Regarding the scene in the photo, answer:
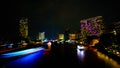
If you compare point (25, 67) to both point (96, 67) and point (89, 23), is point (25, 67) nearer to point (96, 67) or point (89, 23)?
point (96, 67)

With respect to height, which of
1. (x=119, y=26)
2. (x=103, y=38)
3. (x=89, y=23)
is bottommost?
(x=103, y=38)

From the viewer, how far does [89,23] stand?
147 m

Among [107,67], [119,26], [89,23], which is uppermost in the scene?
[89,23]

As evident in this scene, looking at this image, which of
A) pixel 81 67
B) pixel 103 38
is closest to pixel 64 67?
pixel 81 67

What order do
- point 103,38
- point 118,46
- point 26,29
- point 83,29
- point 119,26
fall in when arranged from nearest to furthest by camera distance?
point 118,46 → point 103,38 → point 119,26 → point 26,29 → point 83,29

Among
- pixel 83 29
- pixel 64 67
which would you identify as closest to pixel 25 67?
pixel 64 67

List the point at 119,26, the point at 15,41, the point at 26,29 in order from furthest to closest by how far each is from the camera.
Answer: the point at 26,29 → the point at 15,41 → the point at 119,26

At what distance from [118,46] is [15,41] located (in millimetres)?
48607

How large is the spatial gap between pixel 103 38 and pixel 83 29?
95.8 m

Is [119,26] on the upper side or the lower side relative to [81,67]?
upper

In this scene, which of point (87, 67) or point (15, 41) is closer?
point (87, 67)

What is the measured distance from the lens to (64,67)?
19.1 meters

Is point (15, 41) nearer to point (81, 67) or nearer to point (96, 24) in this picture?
point (81, 67)

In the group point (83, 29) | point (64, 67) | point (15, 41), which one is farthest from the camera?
point (83, 29)
